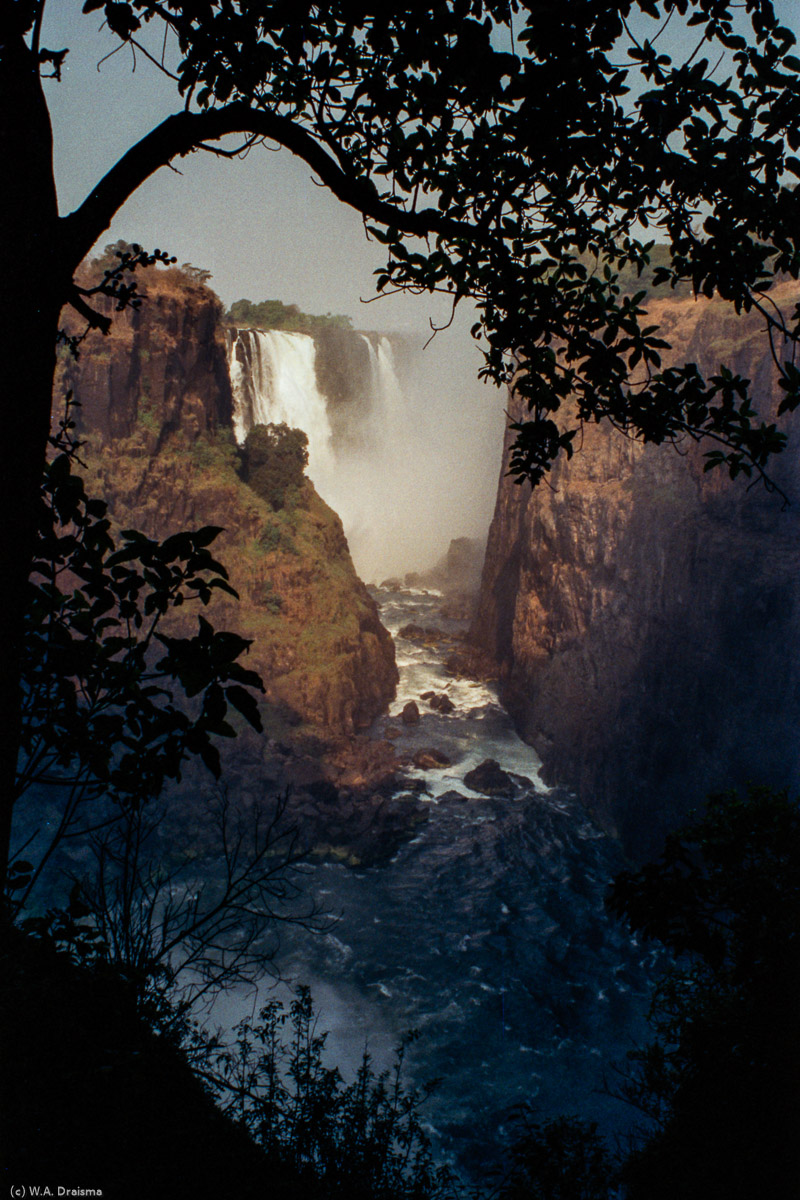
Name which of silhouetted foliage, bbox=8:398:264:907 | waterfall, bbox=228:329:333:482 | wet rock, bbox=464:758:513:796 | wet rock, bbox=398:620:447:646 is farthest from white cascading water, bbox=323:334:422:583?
silhouetted foliage, bbox=8:398:264:907

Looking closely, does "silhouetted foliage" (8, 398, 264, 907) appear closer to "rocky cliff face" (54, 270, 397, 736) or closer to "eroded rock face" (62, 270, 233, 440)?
"rocky cliff face" (54, 270, 397, 736)

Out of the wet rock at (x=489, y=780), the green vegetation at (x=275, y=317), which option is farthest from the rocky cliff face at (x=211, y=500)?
the green vegetation at (x=275, y=317)

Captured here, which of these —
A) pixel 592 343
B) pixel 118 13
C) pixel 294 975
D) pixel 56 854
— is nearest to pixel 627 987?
pixel 294 975

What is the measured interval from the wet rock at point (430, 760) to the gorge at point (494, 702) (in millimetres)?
105

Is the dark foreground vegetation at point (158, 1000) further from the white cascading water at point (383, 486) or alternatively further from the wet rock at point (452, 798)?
the white cascading water at point (383, 486)

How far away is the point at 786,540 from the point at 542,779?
11782 mm

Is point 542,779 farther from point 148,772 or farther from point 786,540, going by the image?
point 148,772

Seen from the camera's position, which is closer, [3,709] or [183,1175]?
[3,709]

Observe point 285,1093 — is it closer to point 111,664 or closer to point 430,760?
point 111,664

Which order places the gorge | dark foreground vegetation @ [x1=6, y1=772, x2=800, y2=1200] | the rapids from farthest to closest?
the gorge < the rapids < dark foreground vegetation @ [x1=6, y1=772, x2=800, y2=1200]

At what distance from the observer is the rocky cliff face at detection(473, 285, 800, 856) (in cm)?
1881

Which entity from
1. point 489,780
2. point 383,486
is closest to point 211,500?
point 489,780

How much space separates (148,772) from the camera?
7.14ft

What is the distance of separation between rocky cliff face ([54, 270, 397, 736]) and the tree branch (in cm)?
2183
